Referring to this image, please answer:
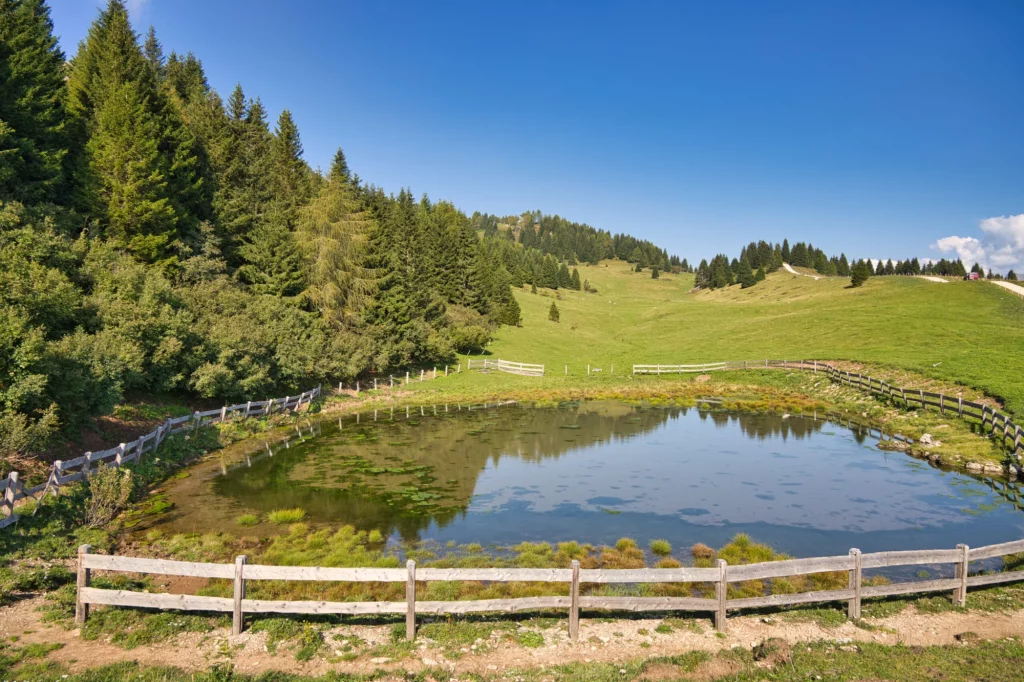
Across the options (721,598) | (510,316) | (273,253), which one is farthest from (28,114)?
(510,316)

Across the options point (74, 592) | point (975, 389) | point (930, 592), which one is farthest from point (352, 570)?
point (975, 389)

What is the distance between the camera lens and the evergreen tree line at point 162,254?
73.3ft

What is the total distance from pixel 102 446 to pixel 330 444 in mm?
11033

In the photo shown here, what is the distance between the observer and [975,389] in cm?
3566

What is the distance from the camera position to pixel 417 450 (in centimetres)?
3092

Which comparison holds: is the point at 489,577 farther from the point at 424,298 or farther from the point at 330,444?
the point at 424,298

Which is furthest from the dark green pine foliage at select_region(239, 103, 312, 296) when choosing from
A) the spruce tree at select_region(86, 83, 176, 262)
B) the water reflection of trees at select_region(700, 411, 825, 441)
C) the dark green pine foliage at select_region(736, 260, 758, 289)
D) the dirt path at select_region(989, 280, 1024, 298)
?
the dark green pine foliage at select_region(736, 260, 758, 289)

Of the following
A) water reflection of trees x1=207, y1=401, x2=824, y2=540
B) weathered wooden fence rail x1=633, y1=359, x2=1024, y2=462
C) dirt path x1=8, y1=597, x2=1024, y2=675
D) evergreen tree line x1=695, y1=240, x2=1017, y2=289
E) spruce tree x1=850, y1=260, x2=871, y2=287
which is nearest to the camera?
dirt path x1=8, y1=597, x2=1024, y2=675

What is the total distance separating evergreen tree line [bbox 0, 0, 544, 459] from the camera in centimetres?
2234

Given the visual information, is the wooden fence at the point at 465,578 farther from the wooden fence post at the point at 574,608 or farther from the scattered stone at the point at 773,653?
the scattered stone at the point at 773,653

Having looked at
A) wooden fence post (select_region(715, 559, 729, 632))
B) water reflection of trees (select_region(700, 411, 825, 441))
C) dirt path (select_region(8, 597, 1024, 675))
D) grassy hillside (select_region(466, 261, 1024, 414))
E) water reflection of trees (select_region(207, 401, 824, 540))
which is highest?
grassy hillside (select_region(466, 261, 1024, 414))

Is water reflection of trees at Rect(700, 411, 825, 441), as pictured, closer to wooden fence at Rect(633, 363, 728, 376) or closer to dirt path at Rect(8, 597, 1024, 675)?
wooden fence at Rect(633, 363, 728, 376)

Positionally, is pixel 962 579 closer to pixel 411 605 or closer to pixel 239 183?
pixel 411 605

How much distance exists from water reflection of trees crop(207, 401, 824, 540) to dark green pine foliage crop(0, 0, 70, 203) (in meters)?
22.7
